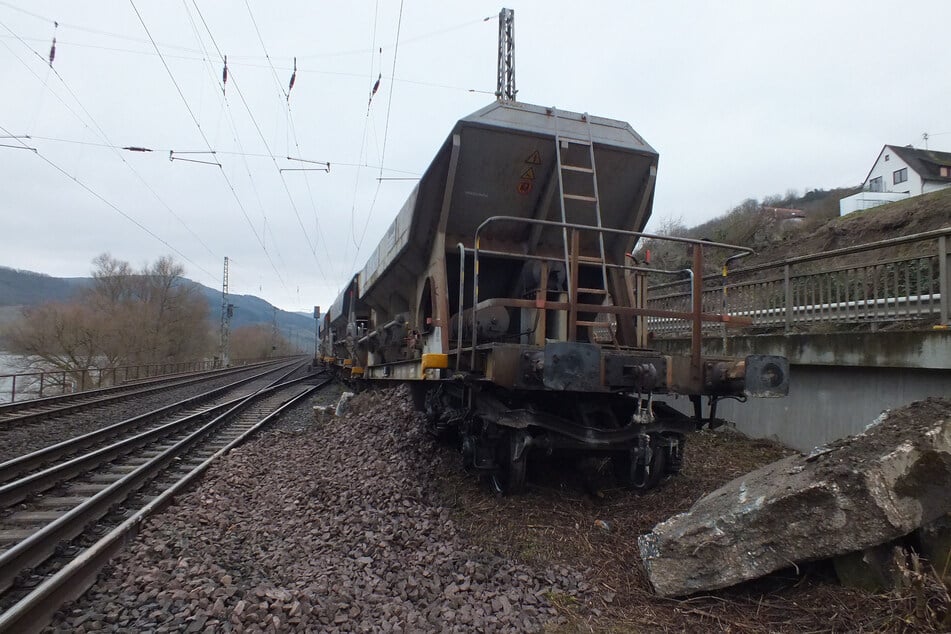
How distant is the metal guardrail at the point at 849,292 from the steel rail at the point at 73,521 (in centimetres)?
615

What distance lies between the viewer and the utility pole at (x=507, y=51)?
13.0 meters

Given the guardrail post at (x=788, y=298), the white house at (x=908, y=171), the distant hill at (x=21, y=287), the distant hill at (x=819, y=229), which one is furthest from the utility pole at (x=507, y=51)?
the distant hill at (x=21, y=287)

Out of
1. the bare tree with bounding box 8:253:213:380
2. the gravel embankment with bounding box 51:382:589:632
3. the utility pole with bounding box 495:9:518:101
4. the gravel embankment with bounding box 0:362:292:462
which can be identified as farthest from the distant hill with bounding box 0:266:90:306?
the gravel embankment with bounding box 51:382:589:632

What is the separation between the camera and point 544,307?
157 inches

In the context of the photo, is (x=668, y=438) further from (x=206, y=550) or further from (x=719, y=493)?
(x=206, y=550)

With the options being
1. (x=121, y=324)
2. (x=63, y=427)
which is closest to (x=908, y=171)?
(x=63, y=427)

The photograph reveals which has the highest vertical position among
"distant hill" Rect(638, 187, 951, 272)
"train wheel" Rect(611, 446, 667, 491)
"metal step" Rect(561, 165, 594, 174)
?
"distant hill" Rect(638, 187, 951, 272)

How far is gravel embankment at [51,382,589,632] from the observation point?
309cm

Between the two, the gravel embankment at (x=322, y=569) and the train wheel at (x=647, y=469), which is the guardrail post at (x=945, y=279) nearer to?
the train wheel at (x=647, y=469)

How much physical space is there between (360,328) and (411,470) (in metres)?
5.46

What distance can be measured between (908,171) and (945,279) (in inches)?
1761

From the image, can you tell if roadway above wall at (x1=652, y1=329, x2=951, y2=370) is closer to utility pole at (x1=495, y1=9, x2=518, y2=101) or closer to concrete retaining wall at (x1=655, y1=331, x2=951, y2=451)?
concrete retaining wall at (x1=655, y1=331, x2=951, y2=451)

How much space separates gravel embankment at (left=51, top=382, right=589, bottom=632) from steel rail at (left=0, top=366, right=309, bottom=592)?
66cm

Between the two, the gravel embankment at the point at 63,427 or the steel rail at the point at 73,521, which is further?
the gravel embankment at the point at 63,427
